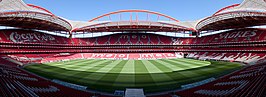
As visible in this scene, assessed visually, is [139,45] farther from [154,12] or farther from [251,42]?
[251,42]

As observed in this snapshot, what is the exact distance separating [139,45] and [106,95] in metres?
41.8

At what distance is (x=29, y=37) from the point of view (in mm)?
44781

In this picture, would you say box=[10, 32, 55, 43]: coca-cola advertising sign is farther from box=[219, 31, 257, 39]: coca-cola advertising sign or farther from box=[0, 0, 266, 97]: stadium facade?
box=[219, 31, 257, 39]: coca-cola advertising sign

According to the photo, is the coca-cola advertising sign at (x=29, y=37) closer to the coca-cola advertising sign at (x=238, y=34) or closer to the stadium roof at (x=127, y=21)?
the stadium roof at (x=127, y=21)

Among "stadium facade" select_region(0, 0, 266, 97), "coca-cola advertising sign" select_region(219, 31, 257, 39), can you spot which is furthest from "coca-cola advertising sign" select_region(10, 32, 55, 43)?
"coca-cola advertising sign" select_region(219, 31, 257, 39)

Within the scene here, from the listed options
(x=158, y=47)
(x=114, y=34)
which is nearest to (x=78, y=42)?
(x=114, y=34)

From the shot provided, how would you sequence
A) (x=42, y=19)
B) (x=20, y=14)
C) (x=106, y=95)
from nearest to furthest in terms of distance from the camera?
(x=106, y=95) < (x=20, y=14) < (x=42, y=19)

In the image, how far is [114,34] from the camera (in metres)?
61.0

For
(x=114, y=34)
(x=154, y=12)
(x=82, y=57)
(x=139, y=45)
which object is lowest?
(x=82, y=57)

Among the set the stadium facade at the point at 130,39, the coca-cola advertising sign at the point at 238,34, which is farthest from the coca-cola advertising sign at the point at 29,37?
the coca-cola advertising sign at the point at 238,34

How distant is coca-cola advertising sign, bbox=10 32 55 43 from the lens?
4172 cm

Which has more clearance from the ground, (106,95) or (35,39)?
(35,39)

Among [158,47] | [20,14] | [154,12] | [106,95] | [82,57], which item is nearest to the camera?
A: [106,95]

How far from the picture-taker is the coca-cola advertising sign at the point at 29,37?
41719 millimetres
